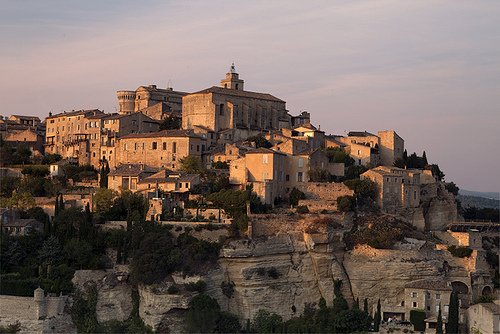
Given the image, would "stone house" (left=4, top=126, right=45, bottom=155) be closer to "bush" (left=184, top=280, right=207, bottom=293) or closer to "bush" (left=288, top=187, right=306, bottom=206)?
"bush" (left=288, top=187, right=306, bottom=206)

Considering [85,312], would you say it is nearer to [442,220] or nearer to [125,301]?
[125,301]

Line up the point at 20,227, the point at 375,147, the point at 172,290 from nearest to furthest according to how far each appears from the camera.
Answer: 1. the point at 172,290
2. the point at 20,227
3. the point at 375,147

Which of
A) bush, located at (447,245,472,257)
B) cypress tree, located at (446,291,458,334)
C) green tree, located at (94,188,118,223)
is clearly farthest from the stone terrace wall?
green tree, located at (94,188,118,223)

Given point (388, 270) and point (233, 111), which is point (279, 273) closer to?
point (388, 270)

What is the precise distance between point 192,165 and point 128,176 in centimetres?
570

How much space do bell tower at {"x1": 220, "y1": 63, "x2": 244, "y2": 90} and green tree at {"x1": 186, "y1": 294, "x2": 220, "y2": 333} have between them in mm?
40221

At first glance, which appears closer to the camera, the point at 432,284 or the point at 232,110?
the point at 432,284

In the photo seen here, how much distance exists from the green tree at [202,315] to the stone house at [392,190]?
60.7ft

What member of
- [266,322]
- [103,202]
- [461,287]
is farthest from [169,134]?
[461,287]

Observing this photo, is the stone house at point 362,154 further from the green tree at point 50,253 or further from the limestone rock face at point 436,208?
the green tree at point 50,253

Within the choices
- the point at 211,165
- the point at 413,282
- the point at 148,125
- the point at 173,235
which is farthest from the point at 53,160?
the point at 413,282

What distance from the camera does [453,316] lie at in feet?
162

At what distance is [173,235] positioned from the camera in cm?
5500

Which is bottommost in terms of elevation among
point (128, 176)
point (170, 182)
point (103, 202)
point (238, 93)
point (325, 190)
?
point (103, 202)
